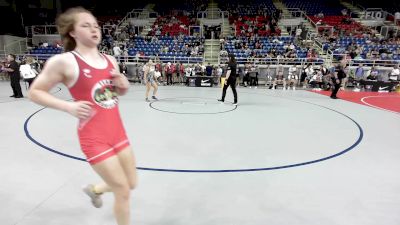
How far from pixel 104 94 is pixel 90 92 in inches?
4.4

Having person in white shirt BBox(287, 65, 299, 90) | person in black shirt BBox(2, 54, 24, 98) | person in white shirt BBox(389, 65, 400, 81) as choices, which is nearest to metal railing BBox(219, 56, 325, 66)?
person in white shirt BBox(287, 65, 299, 90)

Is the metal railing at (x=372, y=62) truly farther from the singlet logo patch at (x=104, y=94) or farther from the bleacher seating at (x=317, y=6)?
the singlet logo patch at (x=104, y=94)

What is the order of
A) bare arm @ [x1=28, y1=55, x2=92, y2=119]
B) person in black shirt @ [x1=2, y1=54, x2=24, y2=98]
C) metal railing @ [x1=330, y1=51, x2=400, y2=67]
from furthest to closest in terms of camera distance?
metal railing @ [x1=330, y1=51, x2=400, y2=67]
person in black shirt @ [x1=2, y1=54, x2=24, y2=98]
bare arm @ [x1=28, y1=55, x2=92, y2=119]

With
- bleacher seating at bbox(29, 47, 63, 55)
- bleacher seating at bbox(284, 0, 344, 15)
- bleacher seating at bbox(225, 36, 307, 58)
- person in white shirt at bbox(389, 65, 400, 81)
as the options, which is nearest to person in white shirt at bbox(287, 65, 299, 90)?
bleacher seating at bbox(225, 36, 307, 58)

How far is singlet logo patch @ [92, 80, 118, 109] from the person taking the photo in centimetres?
207

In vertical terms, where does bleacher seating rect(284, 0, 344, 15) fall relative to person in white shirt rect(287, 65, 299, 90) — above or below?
above

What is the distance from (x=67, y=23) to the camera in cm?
205

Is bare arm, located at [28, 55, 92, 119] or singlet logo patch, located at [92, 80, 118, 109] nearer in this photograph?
bare arm, located at [28, 55, 92, 119]

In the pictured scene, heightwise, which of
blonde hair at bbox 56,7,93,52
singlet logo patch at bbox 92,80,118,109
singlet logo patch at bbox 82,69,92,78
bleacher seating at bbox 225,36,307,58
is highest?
bleacher seating at bbox 225,36,307,58

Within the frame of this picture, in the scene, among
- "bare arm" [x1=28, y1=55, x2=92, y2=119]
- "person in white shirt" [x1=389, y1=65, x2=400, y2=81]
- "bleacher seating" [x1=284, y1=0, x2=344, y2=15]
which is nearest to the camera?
"bare arm" [x1=28, y1=55, x2=92, y2=119]

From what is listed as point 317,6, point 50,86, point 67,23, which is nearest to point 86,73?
point 50,86

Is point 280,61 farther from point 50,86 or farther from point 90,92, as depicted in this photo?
point 50,86

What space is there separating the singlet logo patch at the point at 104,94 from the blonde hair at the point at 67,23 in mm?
405

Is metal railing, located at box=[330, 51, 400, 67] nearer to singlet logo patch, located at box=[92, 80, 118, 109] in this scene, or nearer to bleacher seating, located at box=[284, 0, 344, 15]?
bleacher seating, located at box=[284, 0, 344, 15]
